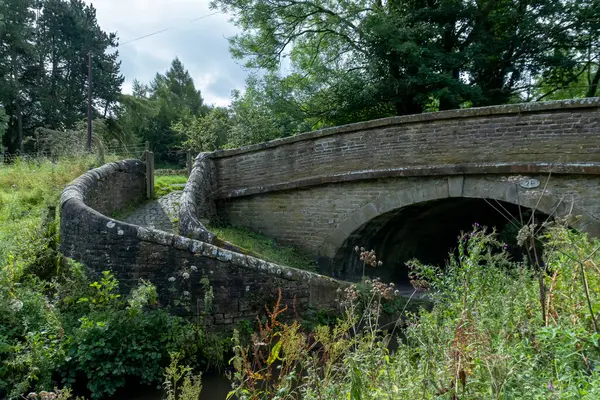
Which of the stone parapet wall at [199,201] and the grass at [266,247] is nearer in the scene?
the stone parapet wall at [199,201]

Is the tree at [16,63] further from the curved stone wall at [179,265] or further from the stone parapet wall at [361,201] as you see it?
the curved stone wall at [179,265]

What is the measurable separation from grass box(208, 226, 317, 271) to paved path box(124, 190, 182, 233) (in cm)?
88

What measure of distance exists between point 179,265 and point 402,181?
4412mm

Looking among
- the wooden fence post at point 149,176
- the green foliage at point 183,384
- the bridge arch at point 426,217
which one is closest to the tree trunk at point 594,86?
the bridge arch at point 426,217

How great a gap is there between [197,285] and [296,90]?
404 inches

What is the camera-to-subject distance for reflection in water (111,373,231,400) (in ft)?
15.4

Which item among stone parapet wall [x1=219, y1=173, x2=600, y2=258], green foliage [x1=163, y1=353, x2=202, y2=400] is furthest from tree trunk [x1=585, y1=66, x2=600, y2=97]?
green foliage [x1=163, y1=353, x2=202, y2=400]

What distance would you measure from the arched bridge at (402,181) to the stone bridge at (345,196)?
21 mm

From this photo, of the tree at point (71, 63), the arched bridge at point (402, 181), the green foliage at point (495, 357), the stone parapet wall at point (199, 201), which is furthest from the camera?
the tree at point (71, 63)

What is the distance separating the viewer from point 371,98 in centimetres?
1262

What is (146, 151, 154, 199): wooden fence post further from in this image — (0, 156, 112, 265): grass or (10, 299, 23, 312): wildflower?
(10, 299, 23, 312): wildflower

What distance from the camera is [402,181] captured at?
308 inches

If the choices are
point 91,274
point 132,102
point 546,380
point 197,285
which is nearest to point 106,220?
point 91,274

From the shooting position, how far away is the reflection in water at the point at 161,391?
4.69 metres
